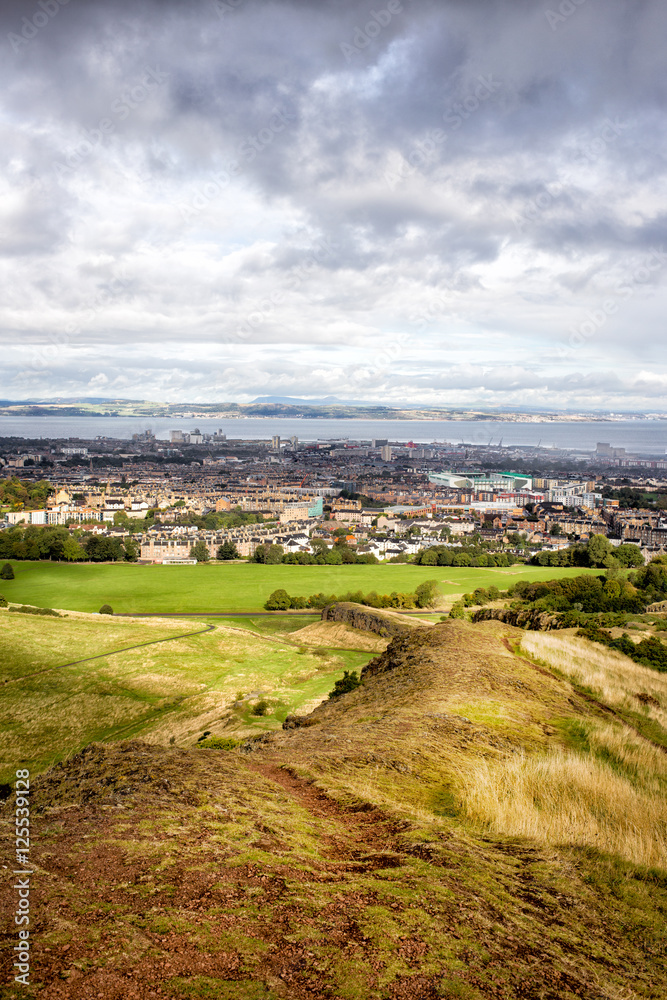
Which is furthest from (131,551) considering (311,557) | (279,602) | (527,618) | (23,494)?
(527,618)

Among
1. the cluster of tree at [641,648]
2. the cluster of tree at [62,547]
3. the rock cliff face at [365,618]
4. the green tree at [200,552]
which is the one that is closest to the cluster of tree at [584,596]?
the rock cliff face at [365,618]

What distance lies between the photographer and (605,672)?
11.6m

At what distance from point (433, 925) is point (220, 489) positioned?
10426cm

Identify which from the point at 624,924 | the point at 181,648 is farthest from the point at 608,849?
the point at 181,648

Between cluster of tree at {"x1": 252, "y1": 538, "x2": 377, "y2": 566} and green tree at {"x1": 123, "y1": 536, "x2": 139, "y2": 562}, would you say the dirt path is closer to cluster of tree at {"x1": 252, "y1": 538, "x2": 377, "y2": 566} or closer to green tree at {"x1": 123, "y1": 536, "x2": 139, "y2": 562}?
cluster of tree at {"x1": 252, "y1": 538, "x2": 377, "y2": 566}

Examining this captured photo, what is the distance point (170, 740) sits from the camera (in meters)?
14.2

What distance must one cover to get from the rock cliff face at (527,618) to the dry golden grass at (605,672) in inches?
225

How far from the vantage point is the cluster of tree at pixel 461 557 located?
5100cm

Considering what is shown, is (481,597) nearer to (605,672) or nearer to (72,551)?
(605,672)

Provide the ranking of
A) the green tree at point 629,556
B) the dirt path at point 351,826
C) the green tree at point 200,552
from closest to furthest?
1. the dirt path at point 351,826
2. the green tree at point 629,556
3. the green tree at point 200,552

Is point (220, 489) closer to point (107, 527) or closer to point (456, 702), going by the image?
point (107, 527)

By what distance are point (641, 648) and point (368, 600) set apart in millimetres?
22570

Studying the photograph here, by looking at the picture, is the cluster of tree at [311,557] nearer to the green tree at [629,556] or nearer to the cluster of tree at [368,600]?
the cluster of tree at [368,600]

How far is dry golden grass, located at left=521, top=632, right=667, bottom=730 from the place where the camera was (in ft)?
32.8
